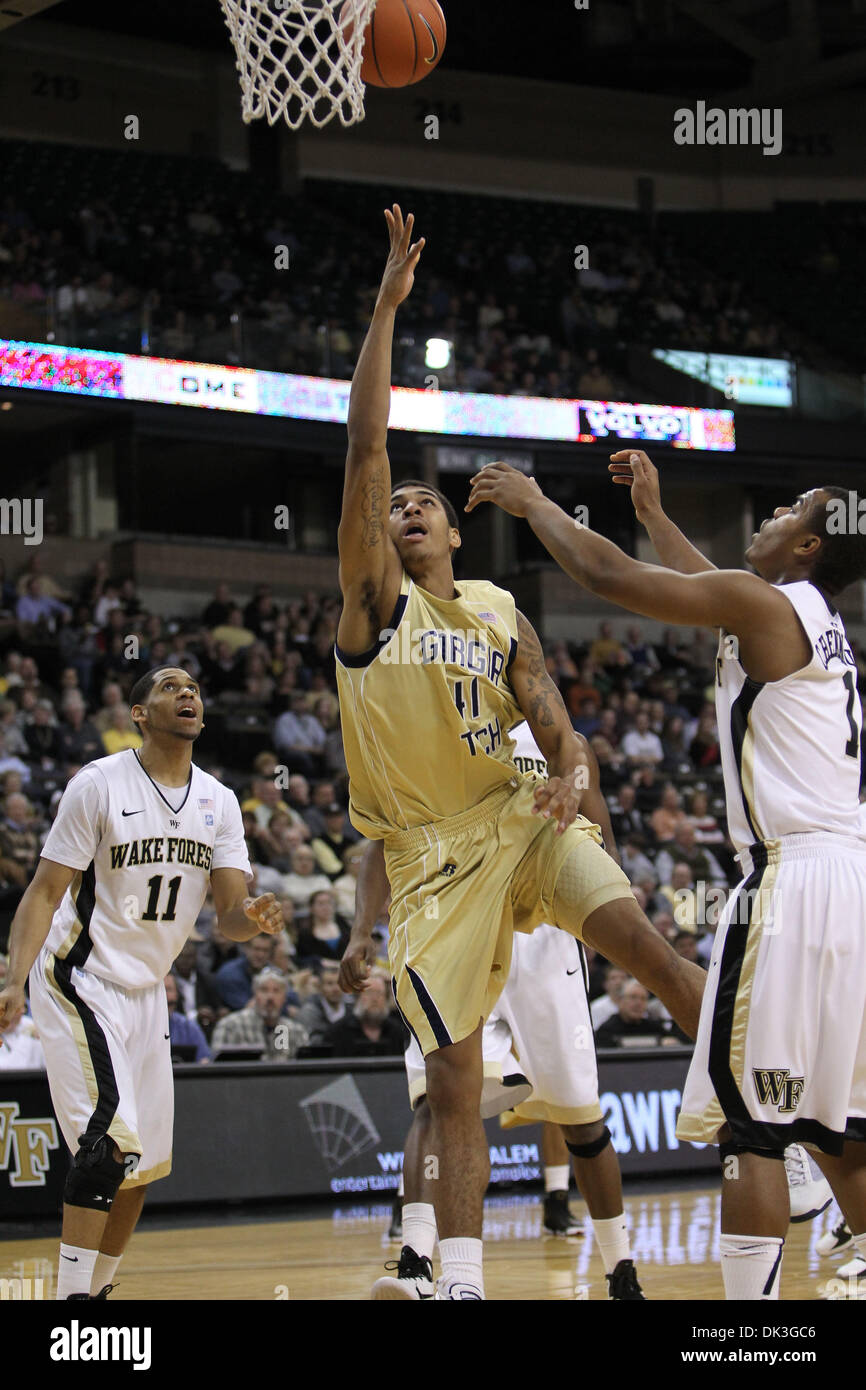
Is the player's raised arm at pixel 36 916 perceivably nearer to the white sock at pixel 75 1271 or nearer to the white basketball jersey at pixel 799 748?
the white sock at pixel 75 1271

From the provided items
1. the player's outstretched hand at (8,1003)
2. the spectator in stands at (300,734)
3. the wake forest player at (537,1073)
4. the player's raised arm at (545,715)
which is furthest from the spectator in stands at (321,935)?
the player's raised arm at (545,715)

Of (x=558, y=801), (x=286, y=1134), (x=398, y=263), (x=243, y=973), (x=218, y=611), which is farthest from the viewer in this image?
(x=218, y=611)

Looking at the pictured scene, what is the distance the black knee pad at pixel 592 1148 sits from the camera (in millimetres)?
5887

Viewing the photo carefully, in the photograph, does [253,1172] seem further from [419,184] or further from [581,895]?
[419,184]

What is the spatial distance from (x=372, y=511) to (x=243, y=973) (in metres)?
7.08

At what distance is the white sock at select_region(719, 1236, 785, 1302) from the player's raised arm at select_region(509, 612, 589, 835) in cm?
133

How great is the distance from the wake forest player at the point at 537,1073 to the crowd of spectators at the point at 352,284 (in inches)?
511

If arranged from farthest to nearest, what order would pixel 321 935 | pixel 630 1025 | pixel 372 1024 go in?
pixel 321 935 → pixel 630 1025 → pixel 372 1024

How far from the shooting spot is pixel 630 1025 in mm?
11297

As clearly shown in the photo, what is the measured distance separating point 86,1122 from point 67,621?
12616mm

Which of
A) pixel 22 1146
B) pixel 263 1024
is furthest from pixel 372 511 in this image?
pixel 263 1024

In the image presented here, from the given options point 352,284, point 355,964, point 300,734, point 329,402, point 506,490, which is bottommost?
point 355,964

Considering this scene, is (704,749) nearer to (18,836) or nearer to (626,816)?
(626,816)
